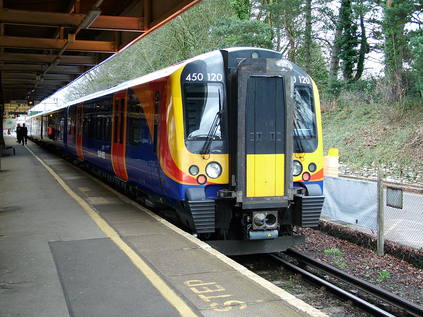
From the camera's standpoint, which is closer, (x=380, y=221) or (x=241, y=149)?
Result: (x=241, y=149)

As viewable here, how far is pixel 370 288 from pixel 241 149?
262 cm

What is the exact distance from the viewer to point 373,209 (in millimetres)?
9727

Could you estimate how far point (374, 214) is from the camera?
9695 mm

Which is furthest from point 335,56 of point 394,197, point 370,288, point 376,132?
point 370,288

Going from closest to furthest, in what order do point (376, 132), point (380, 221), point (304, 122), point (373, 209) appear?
point (304, 122), point (380, 221), point (373, 209), point (376, 132)

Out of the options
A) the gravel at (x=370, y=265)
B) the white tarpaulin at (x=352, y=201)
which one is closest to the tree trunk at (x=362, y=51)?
the white tarpaulin at (x=352, y=201)

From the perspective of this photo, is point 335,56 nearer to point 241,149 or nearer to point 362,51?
point 362,51

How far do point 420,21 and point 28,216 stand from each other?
809 inches

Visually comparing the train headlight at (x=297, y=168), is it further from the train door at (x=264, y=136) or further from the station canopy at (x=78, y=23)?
the station canopy at (x=78, y=23)

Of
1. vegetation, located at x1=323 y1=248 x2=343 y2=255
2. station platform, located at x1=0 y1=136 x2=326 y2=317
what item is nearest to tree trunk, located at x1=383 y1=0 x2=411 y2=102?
vegetation, located at x1=323 y1=248 x2=343 y2=255

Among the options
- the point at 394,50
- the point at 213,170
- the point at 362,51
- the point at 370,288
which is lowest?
the point at 370,288

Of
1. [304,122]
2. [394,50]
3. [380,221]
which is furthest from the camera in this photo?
[394,50]

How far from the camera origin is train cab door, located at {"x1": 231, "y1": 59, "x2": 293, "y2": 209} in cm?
748

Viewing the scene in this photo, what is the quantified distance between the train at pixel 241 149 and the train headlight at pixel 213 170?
16mm
